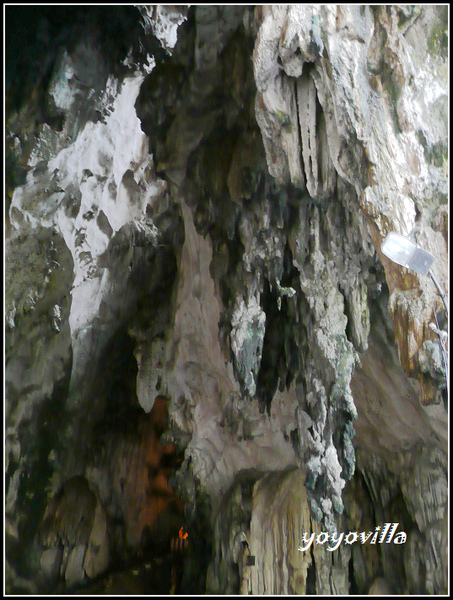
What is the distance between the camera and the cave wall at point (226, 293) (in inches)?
100

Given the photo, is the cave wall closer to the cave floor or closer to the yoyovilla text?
the yoyovilla text

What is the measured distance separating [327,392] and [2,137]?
2.76m

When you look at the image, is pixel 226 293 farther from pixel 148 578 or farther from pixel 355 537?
pixel 148 578

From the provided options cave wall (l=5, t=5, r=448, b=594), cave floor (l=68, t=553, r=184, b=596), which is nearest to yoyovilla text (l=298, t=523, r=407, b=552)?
cave wall (l=5, t=5, r=448, b=594)

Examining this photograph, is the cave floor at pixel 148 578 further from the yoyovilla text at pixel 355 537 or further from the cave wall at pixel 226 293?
the yoyovilla text at pixel 355 537

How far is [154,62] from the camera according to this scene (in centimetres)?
340

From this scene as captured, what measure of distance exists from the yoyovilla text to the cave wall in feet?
0.19

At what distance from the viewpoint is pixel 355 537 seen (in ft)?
13.6

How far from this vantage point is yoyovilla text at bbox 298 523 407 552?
404cm

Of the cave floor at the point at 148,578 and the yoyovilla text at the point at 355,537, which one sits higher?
the yoyovilla text at the point at 355,537

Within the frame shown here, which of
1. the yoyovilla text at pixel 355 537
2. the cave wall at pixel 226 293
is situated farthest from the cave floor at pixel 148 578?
the yoyovilla text at pixel 355 537

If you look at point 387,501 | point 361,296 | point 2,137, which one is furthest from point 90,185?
point 387,501

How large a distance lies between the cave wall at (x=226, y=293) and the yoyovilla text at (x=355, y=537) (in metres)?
0.06

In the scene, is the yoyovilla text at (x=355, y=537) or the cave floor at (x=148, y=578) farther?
the cave floor at (x=148, y=578)
